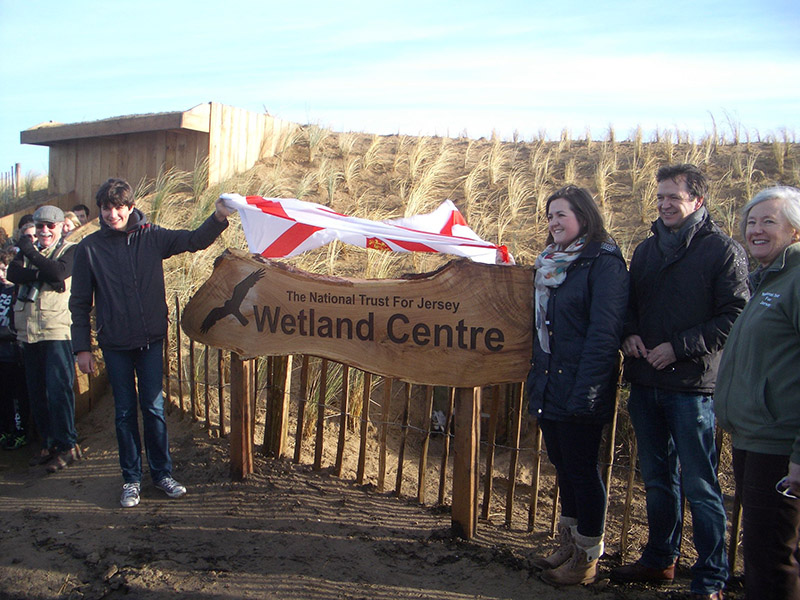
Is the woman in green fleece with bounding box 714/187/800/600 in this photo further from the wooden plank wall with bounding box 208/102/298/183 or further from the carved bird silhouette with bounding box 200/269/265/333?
the wooden plank wall with bounding box 208/102/298/183

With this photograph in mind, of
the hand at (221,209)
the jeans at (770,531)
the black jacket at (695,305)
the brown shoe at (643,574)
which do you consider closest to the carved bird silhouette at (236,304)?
the hand at (221,209)

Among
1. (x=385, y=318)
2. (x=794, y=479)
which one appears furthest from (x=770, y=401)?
(x=385, y=318)

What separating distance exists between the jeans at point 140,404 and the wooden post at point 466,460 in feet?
6.14

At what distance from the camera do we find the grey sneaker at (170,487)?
13.3ft

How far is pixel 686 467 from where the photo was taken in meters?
2.81

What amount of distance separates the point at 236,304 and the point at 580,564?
7.83 ft

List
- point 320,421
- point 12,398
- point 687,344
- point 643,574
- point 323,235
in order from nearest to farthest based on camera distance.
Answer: point 687,344
point 643,574
point 323,235
point 320,421
point 12,398

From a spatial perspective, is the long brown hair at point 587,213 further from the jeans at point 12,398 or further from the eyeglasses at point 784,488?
the jeans at point 12,398

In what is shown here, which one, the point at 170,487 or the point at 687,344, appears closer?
the point at 687,344

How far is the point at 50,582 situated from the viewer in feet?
10.4

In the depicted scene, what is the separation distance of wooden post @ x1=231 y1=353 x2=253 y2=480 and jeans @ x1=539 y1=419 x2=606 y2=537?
2048mm

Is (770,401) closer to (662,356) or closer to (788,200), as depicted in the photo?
(662,356)

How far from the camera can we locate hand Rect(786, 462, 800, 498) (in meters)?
2.14

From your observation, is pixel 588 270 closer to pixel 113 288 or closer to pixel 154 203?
pixel 113 288
